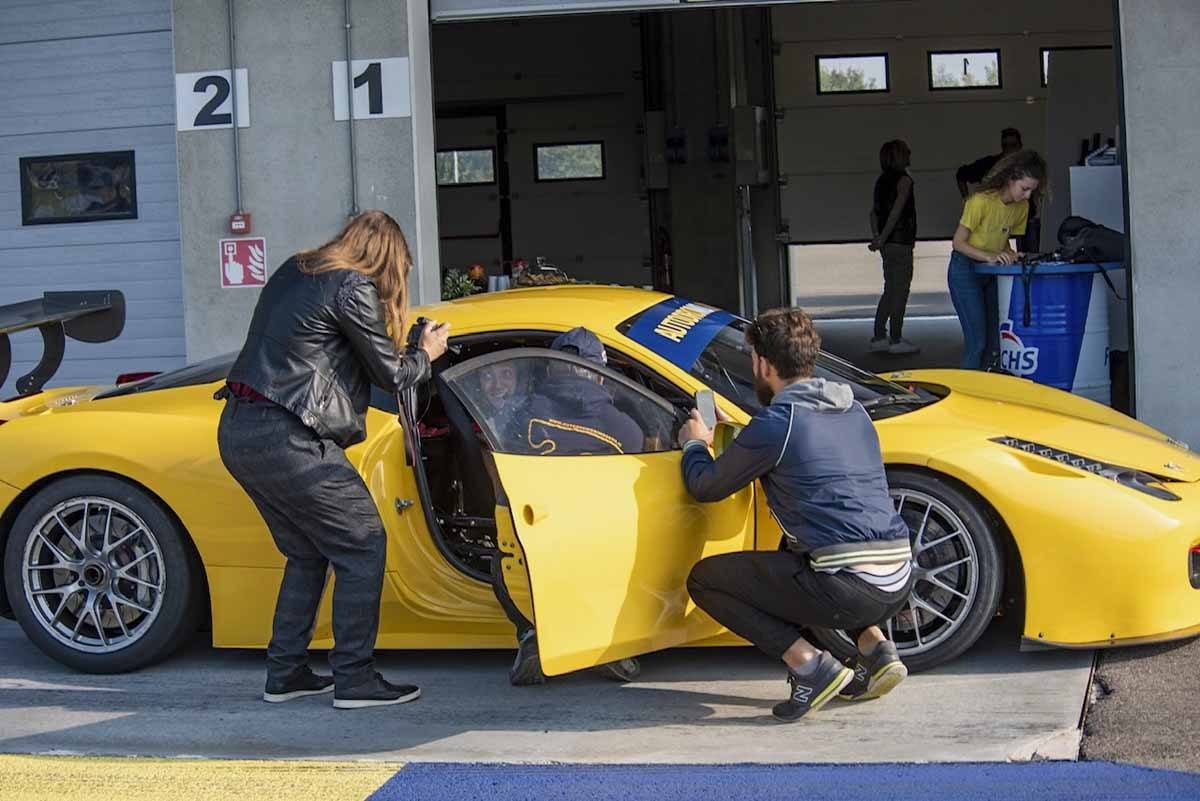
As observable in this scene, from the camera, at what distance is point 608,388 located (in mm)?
5391

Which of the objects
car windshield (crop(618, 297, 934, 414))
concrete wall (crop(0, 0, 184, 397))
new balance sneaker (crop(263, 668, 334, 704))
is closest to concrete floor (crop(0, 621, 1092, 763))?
new balance sneaker (crop(263, 668, 334, 704))

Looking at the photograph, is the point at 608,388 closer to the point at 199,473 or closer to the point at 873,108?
the point at 199,473

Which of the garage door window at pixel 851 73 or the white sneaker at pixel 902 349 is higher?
the garage door window at pixel 851 73

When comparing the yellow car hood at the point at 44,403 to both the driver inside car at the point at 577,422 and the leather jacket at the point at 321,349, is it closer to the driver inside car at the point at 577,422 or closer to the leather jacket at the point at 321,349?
the leather jacket at the point at 321,349

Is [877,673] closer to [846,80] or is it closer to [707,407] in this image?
[707,407]

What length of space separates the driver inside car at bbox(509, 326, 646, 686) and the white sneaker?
368 inches

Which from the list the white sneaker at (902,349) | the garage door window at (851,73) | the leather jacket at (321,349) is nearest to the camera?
the leather jacket at (321,349)

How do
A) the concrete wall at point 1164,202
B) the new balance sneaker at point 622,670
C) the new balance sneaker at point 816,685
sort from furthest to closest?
the concrete wall at point 1164,202 < the new balance sneaker at point 622,670 < the new balance sneaker at point 816,685

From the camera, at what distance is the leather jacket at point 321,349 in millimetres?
5035

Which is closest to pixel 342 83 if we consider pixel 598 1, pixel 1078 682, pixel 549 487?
pixel 598 1

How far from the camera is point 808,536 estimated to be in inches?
191

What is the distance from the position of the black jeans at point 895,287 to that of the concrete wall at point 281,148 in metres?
6.46

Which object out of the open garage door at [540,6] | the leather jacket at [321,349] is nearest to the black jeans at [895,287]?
the open garage door at [540,6]

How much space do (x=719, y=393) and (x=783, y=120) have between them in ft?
38.0
